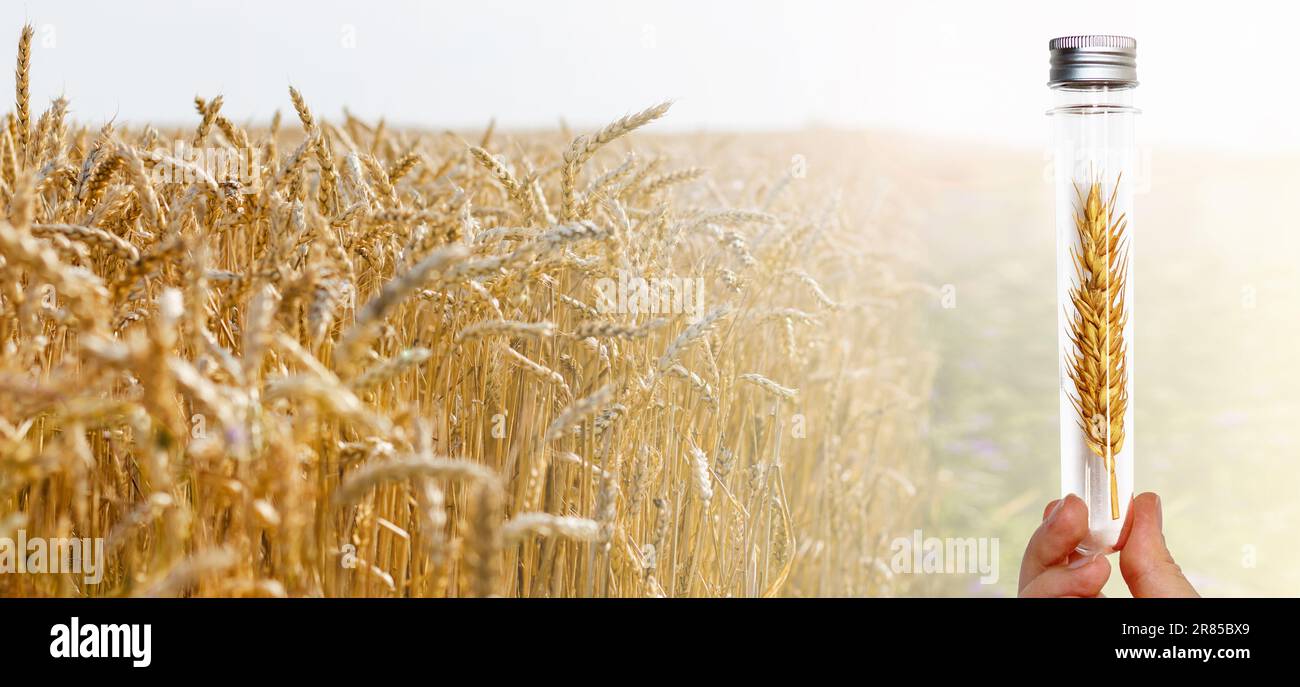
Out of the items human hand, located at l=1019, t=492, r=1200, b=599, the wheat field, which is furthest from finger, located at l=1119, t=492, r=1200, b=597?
the wheat field

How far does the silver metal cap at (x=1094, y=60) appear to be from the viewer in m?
0.80

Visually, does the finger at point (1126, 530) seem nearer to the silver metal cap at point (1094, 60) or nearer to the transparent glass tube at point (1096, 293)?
the transparent glass tube at point (1096, 293)

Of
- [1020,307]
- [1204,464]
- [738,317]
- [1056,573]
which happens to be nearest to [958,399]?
[1204,464]

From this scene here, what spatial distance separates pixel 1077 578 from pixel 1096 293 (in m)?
0.27

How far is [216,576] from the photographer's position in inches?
23.3

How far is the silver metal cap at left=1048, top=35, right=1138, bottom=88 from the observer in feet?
2.62

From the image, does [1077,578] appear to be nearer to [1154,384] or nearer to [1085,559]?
[1085,559]

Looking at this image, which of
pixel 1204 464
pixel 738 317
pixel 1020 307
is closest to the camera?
pixel 738 317

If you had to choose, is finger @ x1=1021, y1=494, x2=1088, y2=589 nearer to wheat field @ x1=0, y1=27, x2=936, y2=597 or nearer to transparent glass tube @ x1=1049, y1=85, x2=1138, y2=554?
transparent glass tube @ x1=1049, y1=85, x2=1138, y2=554

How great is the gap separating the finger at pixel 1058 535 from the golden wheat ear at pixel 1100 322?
0.18 feet

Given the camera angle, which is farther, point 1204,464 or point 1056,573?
point 1204,464

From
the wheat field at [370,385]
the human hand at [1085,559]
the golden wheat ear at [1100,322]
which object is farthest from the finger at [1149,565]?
the wheat field at [370,385]
